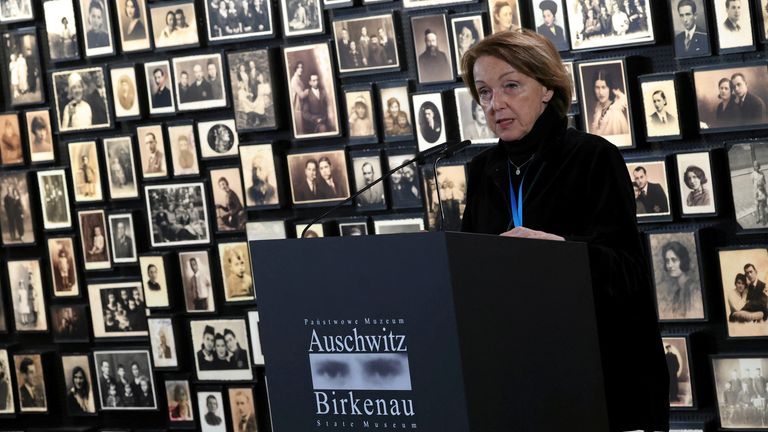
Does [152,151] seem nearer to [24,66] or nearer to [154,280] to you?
[154,280]

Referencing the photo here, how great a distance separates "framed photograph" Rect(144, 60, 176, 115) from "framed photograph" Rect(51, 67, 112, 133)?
0.91 ft

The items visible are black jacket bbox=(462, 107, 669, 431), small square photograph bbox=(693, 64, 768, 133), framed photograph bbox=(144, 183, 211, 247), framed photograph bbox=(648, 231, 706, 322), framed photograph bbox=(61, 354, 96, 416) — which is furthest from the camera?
framed photograph bbox=(61, 354, 96, 416)

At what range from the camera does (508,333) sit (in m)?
2.28

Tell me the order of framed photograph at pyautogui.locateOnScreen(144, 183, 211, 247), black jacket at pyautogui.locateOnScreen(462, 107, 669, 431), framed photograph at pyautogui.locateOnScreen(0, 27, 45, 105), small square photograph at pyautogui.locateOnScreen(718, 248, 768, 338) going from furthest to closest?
framed photograph at pyautogui.locateOnScreen(0, 27, 45, 105), framed photograph at pyautogui.locateOnScreen(144, 183, 211, 247), small square photograph at pyautogui.locateOnScreen(718, 248, 768, 338), black jacket at pyautogui.locateOnScreen(462, 107, 669, 431)

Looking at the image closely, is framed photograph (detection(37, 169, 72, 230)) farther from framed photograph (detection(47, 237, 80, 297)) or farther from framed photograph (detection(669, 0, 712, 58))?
framed photograph (detection(669, 0, 712, 58))

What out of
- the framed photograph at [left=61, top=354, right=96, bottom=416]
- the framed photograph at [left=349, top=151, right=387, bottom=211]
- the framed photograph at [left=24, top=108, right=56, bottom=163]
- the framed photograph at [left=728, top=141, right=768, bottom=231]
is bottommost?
the framed photograph at [left=61, top=354, right=96, bottom=416]

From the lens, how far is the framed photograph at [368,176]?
564 centimetres

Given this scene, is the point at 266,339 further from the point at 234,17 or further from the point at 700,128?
the point at 234,17

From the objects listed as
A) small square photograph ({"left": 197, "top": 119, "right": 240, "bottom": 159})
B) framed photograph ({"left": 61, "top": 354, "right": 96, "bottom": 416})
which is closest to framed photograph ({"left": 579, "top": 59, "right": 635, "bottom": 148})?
small square photograph ({"left": 197, "top": 119, "right": 240, "bottom": 159})

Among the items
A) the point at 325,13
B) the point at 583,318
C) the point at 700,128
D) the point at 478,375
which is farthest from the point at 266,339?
the point at 325,13

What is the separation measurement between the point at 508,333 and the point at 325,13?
365 centimetres

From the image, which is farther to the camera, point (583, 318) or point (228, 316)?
point (228, 316)

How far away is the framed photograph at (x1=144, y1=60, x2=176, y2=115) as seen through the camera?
6.10 meters

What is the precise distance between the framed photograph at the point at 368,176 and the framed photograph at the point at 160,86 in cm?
108
